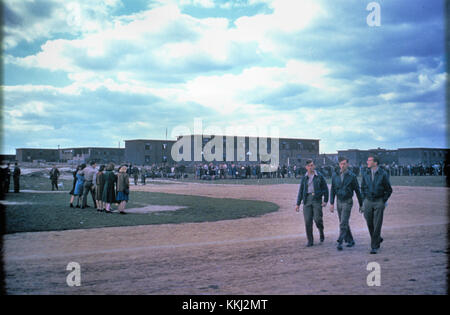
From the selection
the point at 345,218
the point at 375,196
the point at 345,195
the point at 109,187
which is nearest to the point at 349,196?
the point at 345,195

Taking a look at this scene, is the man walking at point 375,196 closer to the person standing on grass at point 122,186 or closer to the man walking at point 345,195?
the man walking at point 345,195

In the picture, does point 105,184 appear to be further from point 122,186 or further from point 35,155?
point 35,155

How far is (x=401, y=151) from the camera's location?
76.8 meters

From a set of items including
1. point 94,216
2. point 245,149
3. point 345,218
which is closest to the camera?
point 345,218

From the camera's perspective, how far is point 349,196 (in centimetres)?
794

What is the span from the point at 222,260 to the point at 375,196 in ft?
10.8

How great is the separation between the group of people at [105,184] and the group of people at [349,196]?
7.71 m

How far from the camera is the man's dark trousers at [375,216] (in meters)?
7.35

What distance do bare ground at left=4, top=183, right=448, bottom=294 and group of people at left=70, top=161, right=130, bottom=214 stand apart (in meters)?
3.48

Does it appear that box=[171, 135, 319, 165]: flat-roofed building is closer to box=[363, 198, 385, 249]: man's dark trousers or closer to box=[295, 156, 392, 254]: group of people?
box=[295, 156, 392, 254]: group of people

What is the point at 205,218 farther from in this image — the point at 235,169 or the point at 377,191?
the point at 235,169

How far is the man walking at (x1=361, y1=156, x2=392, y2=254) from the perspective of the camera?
736 cm
